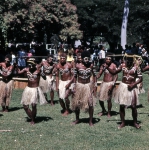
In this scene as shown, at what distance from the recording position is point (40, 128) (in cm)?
1013

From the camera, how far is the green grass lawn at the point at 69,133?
847 cm

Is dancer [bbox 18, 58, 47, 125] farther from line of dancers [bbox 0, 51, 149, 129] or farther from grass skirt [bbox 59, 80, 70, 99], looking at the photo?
grass skirt [bbox 59, 80, 70, 99]

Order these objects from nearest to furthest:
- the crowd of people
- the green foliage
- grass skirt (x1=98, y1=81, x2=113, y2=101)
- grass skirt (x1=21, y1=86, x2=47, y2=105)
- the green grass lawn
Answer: the green grass lawn < the crowd of people < grass skirt (x1=21, y1=86, x2=47, y2=105) < grass skirt (x1=98, y1=81, x2=113, y2=101) < the green foliage

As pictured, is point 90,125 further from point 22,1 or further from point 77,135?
point 22,1

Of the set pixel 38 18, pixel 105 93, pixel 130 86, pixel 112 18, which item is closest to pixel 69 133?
pixel 130 86

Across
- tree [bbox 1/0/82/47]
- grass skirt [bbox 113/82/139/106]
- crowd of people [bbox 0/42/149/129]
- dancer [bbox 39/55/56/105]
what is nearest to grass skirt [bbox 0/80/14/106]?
crowd of people [bbox 0/42/149/129]

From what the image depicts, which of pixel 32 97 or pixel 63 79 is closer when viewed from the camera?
pixel 32 97

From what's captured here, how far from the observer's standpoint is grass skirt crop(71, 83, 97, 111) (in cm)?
1036

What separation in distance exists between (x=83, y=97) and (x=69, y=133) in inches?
44.2

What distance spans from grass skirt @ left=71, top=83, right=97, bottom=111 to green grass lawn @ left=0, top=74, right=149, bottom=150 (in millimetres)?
485

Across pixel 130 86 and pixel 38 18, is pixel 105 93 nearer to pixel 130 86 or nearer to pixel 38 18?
pixel 130 86

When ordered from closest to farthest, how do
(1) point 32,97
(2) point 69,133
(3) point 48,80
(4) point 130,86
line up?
(2) point 69,133 < (4) point 130,86 < (1) point 32,97 < (3) point 48,80

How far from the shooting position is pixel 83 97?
10.4 meters

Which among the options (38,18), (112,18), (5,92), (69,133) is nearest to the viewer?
(69,133)
